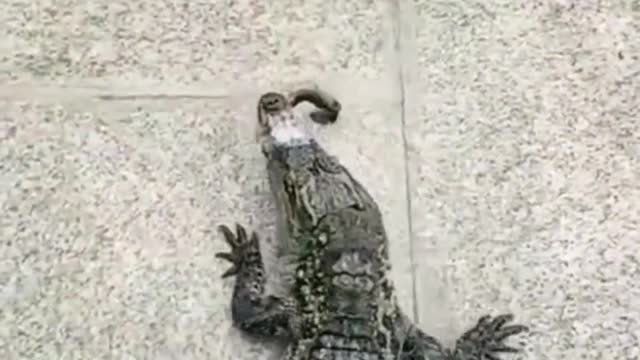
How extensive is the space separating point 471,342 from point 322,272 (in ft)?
0.67

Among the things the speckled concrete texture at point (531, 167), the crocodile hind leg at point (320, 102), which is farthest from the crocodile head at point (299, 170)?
the speckled concrete texture at point (531, 167)

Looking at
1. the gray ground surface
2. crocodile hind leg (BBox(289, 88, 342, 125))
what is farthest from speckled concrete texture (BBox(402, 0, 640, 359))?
crocodile hind leg (BBox(289, 88, 342, 125))

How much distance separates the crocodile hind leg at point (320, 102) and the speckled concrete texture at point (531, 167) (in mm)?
103

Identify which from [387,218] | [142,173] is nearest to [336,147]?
[387,218]

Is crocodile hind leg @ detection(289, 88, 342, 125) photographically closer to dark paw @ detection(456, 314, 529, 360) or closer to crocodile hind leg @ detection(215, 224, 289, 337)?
crocodile hind leg @ detection(215, 224, 289, 337)

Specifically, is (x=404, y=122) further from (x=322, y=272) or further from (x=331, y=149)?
(x=322, y=272)

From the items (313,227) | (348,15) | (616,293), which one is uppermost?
(348,15)

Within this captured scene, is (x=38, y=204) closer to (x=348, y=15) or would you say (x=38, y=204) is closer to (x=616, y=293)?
(x=348, y=15)

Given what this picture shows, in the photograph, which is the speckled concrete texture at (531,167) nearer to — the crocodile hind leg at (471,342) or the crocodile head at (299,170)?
the crocodile hind leg at (471,342)

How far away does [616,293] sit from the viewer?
1968 mm

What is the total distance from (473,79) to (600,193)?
21 centimetres

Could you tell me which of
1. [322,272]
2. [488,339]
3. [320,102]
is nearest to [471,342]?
[488,339]

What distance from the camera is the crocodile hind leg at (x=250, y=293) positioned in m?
1.86

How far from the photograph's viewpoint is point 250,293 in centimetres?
189
